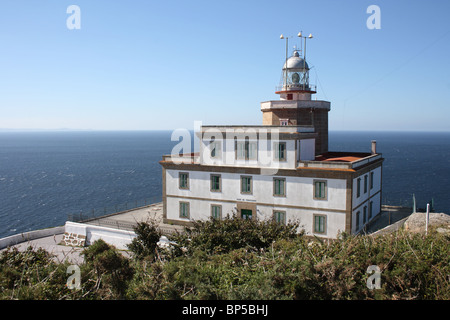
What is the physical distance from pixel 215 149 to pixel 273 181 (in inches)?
242

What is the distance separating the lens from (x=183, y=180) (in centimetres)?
3484

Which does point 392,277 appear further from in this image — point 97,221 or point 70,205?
point 70,205

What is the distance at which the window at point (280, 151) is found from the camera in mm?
30859

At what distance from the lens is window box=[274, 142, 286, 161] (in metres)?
30.9

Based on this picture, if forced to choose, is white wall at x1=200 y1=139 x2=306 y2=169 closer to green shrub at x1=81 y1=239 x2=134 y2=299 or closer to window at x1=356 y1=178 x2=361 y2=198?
window at x1=356 y1=178 x2=361 y2=198

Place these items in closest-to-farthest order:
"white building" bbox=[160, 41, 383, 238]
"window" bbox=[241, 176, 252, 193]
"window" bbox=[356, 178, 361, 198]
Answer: "white building" bbox=[160, 41, 383, 238] < "window" bbox=[356, 178, 361, 198] < "window" bbox=[241, 176, 252, 193]

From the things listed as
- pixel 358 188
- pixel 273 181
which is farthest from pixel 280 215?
pixel 358 188

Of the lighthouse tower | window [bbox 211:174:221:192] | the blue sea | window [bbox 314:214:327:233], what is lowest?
the blue sea

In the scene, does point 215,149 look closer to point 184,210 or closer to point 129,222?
point 184,210

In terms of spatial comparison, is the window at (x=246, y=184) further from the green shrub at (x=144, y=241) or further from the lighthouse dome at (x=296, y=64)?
the lighthouse dome at (x=296, y=64)

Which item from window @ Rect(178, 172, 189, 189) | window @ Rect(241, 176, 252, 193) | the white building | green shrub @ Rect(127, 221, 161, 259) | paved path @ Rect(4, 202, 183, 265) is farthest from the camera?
window @ Rect(178, 172, 189, 189)

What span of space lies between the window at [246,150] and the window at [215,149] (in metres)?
1.72

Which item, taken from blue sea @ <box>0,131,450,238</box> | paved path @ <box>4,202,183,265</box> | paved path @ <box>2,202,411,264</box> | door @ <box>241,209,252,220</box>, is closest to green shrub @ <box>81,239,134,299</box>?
paved path @ <box>4,202,183,265</box>

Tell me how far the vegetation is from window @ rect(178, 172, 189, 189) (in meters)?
17.2
